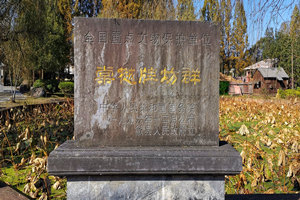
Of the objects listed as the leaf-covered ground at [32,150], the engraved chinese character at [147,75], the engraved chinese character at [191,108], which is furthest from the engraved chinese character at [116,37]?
the leaf-covered ground at [32,150]

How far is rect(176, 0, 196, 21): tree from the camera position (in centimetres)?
317

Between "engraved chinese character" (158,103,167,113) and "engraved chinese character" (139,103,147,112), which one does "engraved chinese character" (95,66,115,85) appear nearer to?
"engraved chinese character" (139,103,147,112)

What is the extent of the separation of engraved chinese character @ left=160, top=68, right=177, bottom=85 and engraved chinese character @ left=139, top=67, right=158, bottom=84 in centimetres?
7

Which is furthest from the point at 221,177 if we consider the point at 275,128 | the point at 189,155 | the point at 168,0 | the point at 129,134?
the point at 275,128

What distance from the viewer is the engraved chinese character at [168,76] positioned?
1.96 meters

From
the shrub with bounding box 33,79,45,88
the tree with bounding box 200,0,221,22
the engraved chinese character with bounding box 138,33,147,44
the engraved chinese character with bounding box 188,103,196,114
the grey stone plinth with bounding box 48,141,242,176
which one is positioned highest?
the tree with bounding box 200,0,221,22

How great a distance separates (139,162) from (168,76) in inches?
28.1

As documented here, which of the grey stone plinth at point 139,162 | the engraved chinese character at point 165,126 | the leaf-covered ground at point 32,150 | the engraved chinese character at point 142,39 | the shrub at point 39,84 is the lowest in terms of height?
the leaf-covered ground at point 32,150

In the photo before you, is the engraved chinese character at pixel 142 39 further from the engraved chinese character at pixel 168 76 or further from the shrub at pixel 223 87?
the shrub at pixel 223 87

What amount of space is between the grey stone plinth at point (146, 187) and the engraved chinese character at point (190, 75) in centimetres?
76

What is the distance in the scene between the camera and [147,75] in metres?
1.95

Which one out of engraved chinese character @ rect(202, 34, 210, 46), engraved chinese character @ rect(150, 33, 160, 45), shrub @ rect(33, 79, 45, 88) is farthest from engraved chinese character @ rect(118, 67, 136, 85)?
shrub @ rect(33, 79, 45, 88)

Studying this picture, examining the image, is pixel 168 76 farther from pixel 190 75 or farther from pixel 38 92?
pixel 38 92

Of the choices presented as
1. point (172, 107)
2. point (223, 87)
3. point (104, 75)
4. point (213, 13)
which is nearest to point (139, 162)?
point (172, 107)
